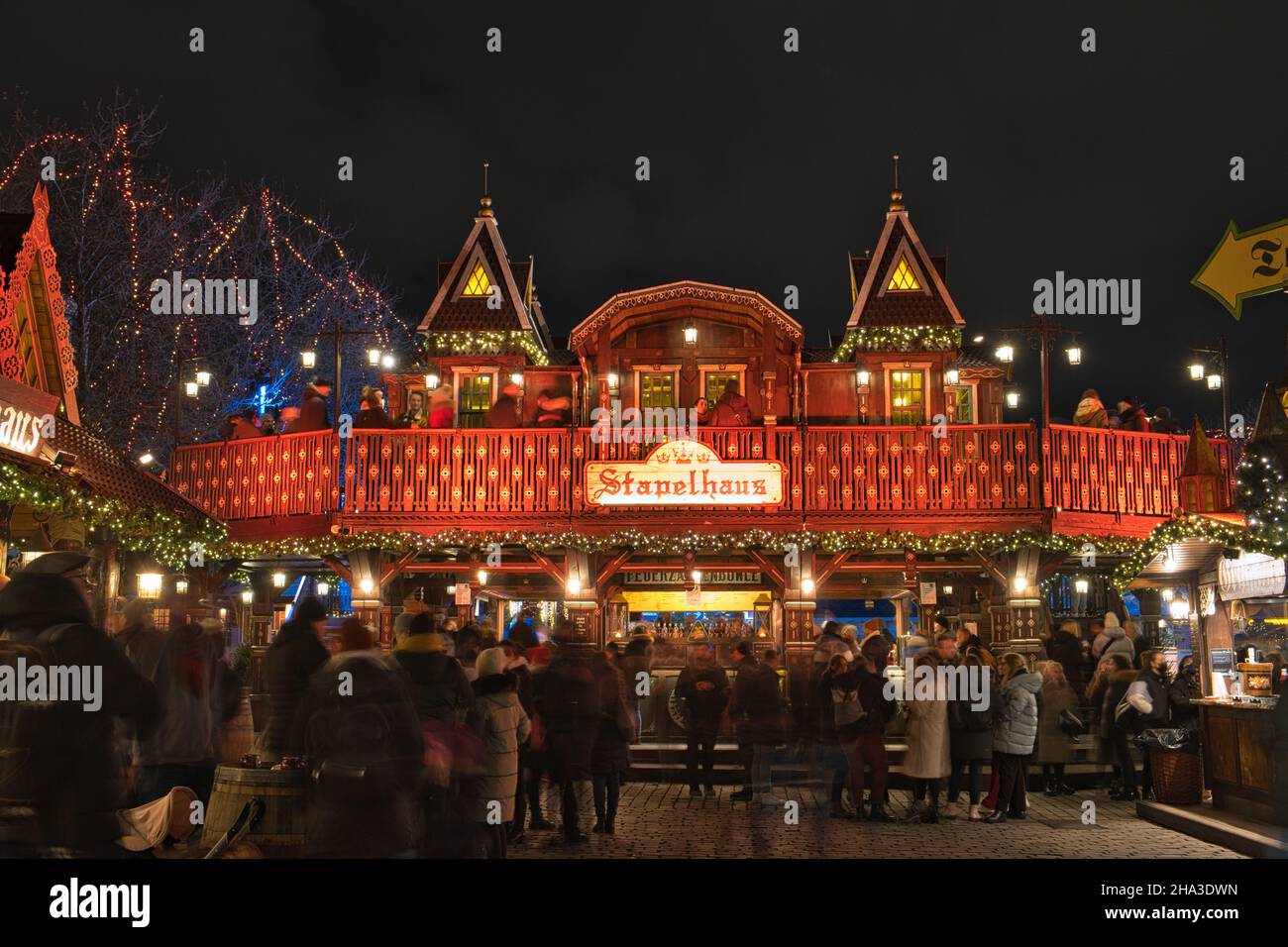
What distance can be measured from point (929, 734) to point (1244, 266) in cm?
595

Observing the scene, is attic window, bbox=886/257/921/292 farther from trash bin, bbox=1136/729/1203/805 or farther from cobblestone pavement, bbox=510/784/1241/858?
trash bin, bbox=1136/729/1203/805

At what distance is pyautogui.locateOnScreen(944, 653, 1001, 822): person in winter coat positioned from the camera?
1286 cm

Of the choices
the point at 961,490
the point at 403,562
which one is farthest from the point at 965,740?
the point at 403,562

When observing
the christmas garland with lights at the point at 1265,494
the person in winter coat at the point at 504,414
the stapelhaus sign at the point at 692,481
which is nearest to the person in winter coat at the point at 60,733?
the christmas garland with lights at the point at 1265,494

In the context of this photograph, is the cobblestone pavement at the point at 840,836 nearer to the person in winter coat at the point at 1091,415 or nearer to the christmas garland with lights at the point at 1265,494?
the christmas garland with lights at the point at 1265,494

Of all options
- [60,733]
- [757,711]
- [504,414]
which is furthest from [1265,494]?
[60,733]

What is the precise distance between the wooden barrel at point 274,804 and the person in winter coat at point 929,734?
24.0ft

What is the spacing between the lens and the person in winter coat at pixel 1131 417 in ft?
70.6

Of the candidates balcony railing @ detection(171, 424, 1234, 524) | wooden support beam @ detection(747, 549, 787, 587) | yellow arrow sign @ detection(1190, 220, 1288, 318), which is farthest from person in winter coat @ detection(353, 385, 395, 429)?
yellow arrow sign @ detection(1190, 220, 1288, 318)

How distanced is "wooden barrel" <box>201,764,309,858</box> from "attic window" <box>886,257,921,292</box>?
18639 mm
